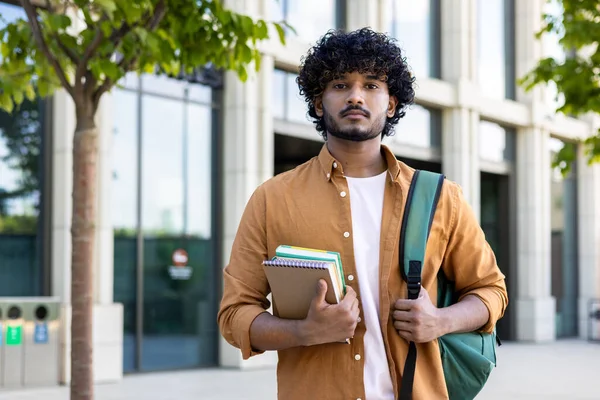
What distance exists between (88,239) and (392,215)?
4.18m

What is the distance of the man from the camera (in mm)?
2574

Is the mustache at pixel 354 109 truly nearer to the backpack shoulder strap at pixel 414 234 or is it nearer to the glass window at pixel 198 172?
the backpack shoulder strap at pixel 414 234

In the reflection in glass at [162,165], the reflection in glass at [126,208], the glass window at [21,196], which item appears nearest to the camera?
the glass window at [21,196]

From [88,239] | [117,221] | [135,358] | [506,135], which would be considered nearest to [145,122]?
[117,221]

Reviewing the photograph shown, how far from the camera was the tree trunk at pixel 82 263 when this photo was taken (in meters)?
6.35

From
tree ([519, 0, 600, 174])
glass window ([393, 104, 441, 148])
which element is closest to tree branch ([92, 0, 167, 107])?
tree ([519, 0, 600, 174])

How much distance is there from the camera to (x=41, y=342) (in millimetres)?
13109

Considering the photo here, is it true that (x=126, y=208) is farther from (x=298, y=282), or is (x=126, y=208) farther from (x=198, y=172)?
(x=298, y=282)

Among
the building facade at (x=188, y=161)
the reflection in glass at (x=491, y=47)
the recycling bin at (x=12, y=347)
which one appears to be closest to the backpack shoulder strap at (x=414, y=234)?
the building facade at (x=188, y=161)

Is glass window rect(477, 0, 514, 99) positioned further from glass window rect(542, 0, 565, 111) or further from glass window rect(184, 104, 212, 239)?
glass window rect(184, 104, 212, 239)

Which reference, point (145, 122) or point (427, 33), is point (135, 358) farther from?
point (427, 33)

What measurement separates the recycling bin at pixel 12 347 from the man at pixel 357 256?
35.5 ft

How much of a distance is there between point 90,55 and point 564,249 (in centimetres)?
2255

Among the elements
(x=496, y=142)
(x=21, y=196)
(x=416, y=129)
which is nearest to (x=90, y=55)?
(x=21, y=196)
